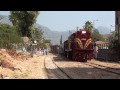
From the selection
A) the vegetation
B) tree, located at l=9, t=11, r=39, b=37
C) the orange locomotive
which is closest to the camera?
the orange locomotive

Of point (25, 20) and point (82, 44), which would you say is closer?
point (82, 44)

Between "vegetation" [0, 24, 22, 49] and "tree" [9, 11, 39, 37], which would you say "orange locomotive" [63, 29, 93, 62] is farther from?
"tree" [9, 11, 39, 37]

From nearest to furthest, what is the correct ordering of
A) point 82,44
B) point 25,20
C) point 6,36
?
point 82,44 < point 6,36 < point 25,20

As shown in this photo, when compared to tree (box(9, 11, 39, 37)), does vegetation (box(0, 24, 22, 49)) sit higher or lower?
lower

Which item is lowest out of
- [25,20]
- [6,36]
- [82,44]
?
[82,44]

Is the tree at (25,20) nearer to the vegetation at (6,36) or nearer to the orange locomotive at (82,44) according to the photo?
the vegetation at (6,36)

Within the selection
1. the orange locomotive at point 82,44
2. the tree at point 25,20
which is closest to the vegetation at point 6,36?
the orange locomotive at point 82,44

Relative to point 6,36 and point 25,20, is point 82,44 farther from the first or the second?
point 25,20

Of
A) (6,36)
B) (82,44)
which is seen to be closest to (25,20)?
(6,36)

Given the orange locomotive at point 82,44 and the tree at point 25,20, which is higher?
the tree at point 25,20

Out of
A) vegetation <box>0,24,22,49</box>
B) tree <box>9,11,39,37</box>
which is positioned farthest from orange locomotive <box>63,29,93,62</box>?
tree <box>9,11,39,37</box>
